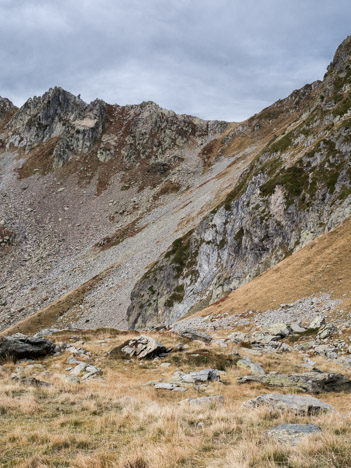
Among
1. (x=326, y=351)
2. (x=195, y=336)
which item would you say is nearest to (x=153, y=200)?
(x=195, y=336)

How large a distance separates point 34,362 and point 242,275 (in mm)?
32111

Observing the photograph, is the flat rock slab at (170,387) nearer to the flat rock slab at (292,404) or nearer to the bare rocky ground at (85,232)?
the flat rock slab at (292,404)

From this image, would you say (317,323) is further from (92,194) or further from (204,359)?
(92,194)

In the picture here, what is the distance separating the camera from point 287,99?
141125 mm

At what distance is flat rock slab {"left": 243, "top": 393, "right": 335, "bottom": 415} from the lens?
8.98 metres

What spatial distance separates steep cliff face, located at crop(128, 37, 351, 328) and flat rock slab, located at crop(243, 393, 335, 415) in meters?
30.5

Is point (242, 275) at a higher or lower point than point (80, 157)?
lower

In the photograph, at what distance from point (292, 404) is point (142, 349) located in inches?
560

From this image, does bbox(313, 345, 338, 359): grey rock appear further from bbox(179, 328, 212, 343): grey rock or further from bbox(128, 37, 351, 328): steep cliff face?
bbox(128, 37, 351, 328): steep cliff face

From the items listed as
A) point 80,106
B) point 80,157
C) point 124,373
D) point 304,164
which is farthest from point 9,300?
point 80,106

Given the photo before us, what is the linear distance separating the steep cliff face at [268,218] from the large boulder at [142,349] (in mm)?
24663

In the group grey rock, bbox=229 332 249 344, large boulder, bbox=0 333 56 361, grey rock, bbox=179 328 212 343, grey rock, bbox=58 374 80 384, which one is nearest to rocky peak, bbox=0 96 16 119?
large boulder, bbox=0 333 56 361

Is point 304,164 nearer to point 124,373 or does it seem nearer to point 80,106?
point 124,373

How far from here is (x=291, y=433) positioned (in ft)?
21.9
